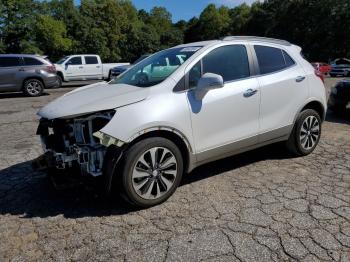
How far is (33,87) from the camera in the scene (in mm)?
14844

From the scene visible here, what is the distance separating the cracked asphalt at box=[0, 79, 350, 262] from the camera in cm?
325

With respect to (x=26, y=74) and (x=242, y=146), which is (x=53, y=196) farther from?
(x=26, y=74)

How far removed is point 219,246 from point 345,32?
4436cm

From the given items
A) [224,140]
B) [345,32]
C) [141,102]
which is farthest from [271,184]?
[345,32]

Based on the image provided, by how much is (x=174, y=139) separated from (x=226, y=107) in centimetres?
76

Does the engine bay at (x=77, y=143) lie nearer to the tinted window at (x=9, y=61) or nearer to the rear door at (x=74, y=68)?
the tinted window at (x=9, y=61)

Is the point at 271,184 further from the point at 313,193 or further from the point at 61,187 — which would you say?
the point at 61,187

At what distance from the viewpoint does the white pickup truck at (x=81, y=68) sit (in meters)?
20.8

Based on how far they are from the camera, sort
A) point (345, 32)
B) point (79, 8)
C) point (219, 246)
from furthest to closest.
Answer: point (79, 8), point (345, 32), point (219, 246)

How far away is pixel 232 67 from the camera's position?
466 cm

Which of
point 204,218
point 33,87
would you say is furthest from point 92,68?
point 204,218

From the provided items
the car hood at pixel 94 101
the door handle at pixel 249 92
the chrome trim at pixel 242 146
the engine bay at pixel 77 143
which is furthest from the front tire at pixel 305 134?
the engine bay at pixel 77 143

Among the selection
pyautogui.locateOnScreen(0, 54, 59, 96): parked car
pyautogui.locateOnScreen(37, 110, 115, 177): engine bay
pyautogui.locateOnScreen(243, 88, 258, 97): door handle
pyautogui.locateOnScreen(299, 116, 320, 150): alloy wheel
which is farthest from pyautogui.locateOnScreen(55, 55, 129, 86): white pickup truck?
pyautogui.locateOnScreen(243, 88, 258, 97): door handle

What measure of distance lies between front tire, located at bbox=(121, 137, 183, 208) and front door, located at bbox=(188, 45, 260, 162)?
1.22ft
